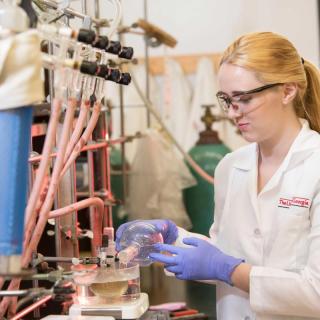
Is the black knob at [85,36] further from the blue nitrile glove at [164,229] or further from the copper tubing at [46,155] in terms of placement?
the blue nitrile glove at [164,229]

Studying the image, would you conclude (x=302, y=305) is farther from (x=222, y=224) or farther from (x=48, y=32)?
(x=48, y=32)

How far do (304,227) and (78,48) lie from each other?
0.76 meters

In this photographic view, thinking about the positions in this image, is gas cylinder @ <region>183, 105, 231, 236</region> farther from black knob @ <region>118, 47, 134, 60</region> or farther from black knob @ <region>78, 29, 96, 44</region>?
black knob @ <region>78, 29, 96, 44</region>

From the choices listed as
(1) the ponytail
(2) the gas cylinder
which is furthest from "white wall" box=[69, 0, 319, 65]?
(1) the ponytail

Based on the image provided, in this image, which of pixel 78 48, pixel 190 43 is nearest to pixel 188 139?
pixel 190 43

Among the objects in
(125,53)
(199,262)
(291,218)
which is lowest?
(199,262)

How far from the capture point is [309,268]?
4.79 ft

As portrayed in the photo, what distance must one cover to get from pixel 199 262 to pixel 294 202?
291mm

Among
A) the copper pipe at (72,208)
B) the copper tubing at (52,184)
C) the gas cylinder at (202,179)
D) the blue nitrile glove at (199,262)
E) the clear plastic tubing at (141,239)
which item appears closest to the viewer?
the copper tubing at (52,184)

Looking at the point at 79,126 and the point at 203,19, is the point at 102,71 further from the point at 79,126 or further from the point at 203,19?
the point at 203,19

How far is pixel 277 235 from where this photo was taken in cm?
157

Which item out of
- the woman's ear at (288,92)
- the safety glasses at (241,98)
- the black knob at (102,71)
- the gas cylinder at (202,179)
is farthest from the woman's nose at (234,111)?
the gas cylinder at (202,179)

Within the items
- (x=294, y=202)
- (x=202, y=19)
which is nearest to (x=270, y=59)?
(x=294, y=202)

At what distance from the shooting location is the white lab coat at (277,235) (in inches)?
58.4
